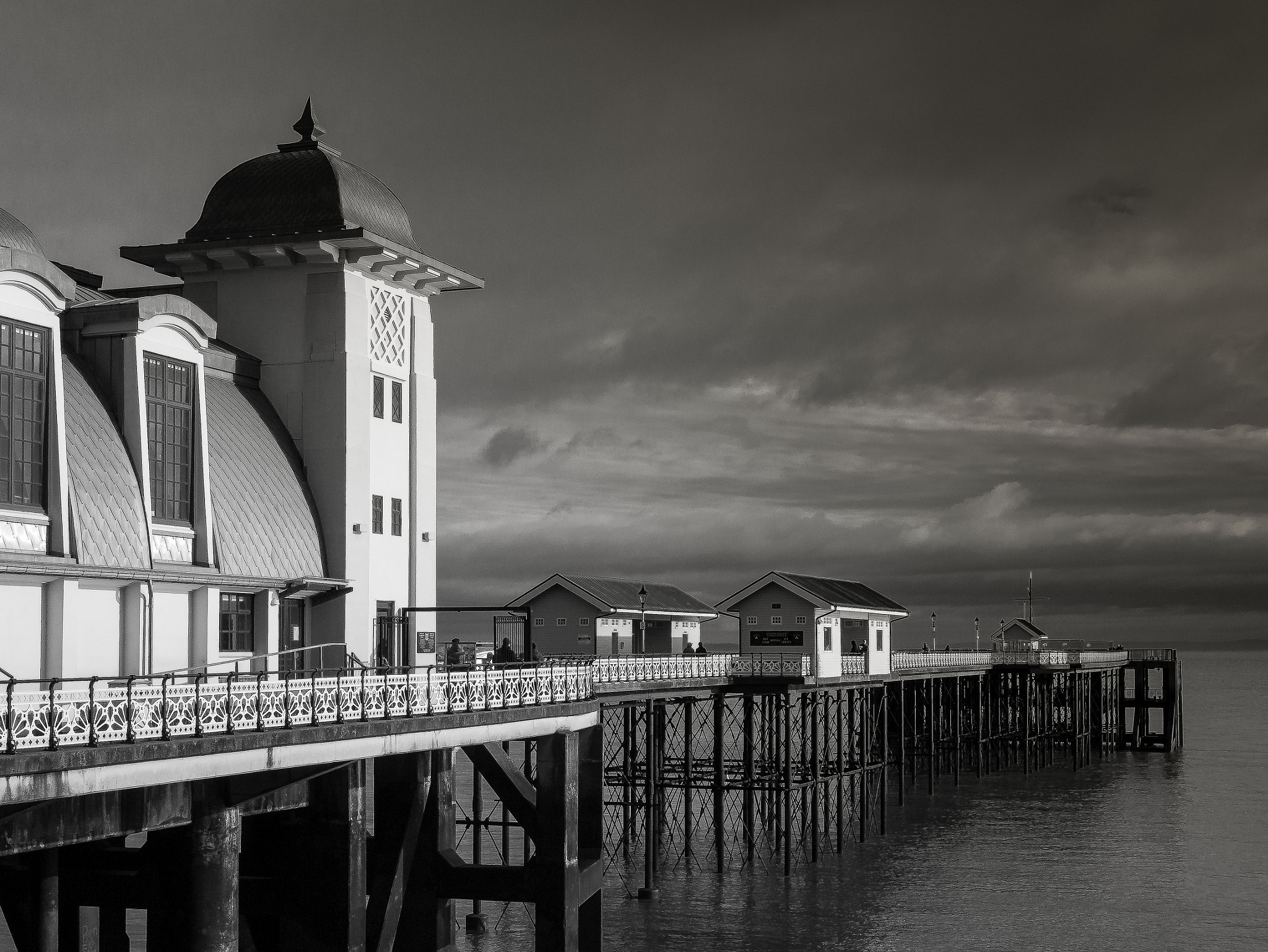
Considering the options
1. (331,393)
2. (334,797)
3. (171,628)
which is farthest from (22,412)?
(331,393)

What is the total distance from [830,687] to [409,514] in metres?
16.9

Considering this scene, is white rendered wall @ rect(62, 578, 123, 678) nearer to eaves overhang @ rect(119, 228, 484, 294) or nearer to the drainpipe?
the drainpipe

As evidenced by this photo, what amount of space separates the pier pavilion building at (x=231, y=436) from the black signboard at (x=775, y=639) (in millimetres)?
17133

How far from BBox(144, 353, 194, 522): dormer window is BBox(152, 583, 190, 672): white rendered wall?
125cm

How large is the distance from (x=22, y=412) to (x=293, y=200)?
35.0 ft

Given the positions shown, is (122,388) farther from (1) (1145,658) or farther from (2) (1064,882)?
(1) (1145,658)

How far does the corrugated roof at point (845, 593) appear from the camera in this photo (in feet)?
160

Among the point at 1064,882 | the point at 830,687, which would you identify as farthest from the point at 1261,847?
the point at 830,687

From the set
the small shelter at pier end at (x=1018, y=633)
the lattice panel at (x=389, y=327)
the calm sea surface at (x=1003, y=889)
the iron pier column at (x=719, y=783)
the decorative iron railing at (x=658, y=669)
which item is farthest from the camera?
the small shelter at pier end at (x=1018, y=633)

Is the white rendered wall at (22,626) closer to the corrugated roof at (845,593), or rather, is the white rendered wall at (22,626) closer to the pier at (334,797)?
the pier at (334,797)

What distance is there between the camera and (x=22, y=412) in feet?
74.0

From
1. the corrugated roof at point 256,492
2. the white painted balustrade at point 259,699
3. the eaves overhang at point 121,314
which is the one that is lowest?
the white painted balustrade at point 259,699

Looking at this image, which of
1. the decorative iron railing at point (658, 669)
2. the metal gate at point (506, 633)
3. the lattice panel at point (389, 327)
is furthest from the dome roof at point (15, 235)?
the decorative iron railing at point (658, 669)

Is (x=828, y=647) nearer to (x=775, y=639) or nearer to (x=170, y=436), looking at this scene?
(x=775, y=639)
